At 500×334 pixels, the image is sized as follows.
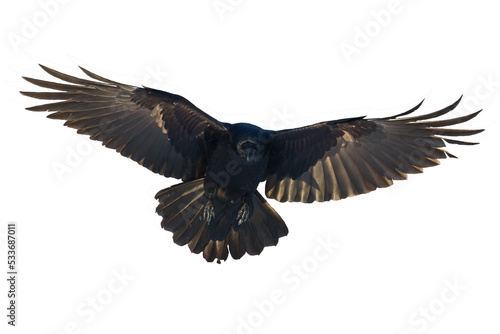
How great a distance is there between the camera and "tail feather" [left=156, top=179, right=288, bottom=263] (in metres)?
10.9

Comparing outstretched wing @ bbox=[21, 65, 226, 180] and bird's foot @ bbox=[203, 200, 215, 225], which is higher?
outstretched wing @ bbox=[21, 65, 226, 180]

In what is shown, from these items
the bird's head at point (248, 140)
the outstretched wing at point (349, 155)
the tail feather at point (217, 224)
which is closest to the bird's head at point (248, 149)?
the bird's head at point (248, 140)

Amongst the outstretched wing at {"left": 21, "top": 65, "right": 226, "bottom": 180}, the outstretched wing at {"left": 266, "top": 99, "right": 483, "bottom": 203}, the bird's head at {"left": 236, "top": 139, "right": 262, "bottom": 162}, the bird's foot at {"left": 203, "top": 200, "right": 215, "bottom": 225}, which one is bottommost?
the outstretched wing at {"left": 266, "top": 99, "right": 483, "bottom": 203}

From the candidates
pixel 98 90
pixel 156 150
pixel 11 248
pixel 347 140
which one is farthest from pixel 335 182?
pixel 11 248

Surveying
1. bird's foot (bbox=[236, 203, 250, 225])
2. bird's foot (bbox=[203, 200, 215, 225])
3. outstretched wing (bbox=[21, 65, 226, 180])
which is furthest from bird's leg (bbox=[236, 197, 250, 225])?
outstretched wing (bbox=[21, 65, 226, 180])

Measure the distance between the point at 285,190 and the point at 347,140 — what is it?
1.01 m

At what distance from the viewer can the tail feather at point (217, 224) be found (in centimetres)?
1094

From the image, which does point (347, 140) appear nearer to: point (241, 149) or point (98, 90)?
point (241, 149)

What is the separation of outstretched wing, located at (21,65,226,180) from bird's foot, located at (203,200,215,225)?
1.28ft

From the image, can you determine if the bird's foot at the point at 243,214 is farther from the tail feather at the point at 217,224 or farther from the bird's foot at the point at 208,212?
the bird's foot at the point at 208,212

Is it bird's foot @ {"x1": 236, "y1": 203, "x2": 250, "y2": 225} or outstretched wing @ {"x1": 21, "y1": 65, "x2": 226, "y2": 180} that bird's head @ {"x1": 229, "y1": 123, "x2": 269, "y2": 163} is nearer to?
outstretched wing @ {"x1": 21, "y1": 65, "x2": 226, "y2": 180}

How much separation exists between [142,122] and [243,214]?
1.69 m

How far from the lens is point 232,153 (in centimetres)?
1053

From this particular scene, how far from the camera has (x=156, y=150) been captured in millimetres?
10852
